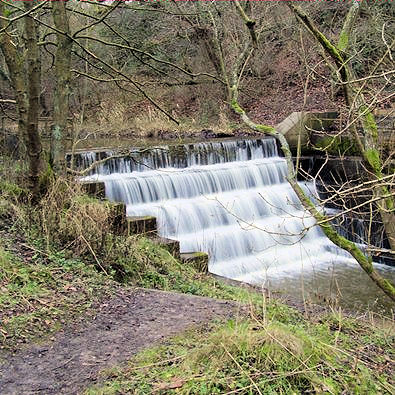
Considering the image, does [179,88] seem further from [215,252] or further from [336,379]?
[336,379]

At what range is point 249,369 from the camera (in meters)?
3.02

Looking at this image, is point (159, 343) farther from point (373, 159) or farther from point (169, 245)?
point (169, 245)

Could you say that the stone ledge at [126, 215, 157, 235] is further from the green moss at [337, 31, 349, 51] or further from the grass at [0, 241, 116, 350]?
the green moss at [337, 31, 349, 51]

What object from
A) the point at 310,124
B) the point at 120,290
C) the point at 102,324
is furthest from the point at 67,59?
the point at 310,124

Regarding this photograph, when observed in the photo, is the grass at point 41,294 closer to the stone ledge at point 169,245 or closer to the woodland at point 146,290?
the woodland at point 146,290

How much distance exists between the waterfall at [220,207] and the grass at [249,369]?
17.6ft

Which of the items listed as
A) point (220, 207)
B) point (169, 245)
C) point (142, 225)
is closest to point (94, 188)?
point (142, 225)

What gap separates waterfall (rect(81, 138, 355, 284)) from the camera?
9812mm

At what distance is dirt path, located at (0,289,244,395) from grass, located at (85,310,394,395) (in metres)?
0.21

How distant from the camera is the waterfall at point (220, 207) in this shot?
32.2 ft

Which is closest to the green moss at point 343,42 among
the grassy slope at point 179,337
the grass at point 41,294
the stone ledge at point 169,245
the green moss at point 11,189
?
the grassy slope at point 179,337

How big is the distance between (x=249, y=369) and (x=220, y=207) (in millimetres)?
7945

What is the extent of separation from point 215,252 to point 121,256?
415cm

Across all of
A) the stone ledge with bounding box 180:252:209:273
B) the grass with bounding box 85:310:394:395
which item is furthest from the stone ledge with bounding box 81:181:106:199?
the grass with bounding box 85:310:394:395
